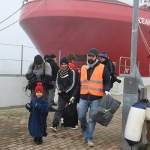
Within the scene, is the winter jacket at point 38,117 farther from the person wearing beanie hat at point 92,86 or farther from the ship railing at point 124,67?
the ship railing at point 124,67

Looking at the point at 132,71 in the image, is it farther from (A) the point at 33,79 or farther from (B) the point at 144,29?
(B) the point at 144,29

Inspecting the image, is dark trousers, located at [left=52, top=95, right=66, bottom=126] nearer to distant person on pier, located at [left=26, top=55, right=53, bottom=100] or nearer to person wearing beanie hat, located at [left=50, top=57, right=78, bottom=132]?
person wearing beanie hat, located at [left=50, top=57, right=78, bottom=132]

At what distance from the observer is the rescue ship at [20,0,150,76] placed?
12.0m

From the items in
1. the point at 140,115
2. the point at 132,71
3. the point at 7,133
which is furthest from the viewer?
the point at 7,133

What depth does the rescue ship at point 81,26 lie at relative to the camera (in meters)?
12.0

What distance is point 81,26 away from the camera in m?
12.1

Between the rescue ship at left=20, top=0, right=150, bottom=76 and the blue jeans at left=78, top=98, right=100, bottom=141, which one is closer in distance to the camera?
the blue jeans at left=78, top=98, right=100, bottom=141

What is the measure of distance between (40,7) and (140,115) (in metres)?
9.43

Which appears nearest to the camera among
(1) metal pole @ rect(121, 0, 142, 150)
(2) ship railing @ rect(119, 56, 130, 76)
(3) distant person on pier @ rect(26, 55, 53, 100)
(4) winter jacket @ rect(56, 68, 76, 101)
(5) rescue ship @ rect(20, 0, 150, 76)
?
(1) metal pole @ rect(121, 0, 142, 150)

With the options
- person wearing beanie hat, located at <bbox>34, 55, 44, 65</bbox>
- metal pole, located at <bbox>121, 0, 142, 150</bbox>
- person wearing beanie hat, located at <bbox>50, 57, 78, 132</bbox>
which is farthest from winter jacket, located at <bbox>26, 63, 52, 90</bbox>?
metal pole, located at <bbox>121, 0, 142, 150</bbox>

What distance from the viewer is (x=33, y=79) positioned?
6.14 metres

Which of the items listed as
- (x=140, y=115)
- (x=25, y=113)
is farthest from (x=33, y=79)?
(x=140, y=115)

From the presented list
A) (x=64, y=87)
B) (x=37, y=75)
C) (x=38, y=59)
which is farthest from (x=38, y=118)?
(x=37, y=75)

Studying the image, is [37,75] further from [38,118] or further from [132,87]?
[132,87]
